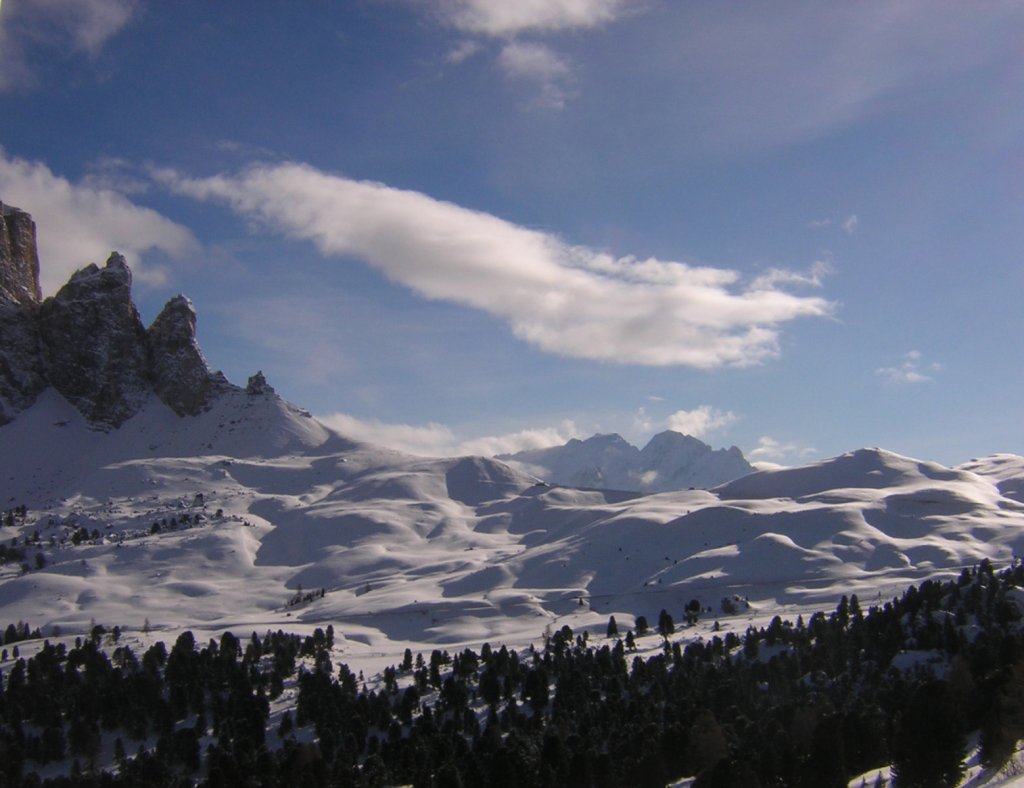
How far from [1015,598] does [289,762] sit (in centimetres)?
14785

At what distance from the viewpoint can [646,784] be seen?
114312 millimetres

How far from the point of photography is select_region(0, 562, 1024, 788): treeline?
106 metres

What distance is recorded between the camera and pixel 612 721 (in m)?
162

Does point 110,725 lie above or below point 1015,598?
below

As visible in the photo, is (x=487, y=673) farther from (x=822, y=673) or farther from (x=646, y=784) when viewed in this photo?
(x=646, y=784)

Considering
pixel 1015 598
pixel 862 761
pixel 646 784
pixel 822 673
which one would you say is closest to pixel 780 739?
pixel 862 761

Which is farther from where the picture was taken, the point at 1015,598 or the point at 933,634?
the point at 1015,598

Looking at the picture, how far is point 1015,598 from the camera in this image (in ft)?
651

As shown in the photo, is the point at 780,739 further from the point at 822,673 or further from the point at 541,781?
the point at 822,673

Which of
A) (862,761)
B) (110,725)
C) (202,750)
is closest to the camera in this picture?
(862,761)

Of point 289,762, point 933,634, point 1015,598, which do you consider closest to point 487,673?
point 289,762

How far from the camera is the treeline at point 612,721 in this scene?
10625cm

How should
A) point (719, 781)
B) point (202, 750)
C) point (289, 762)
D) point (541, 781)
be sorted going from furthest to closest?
point (202, 750), point (289, 762), point (541, 781), point (719, 781)

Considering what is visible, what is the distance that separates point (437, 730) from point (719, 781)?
77.4 m
